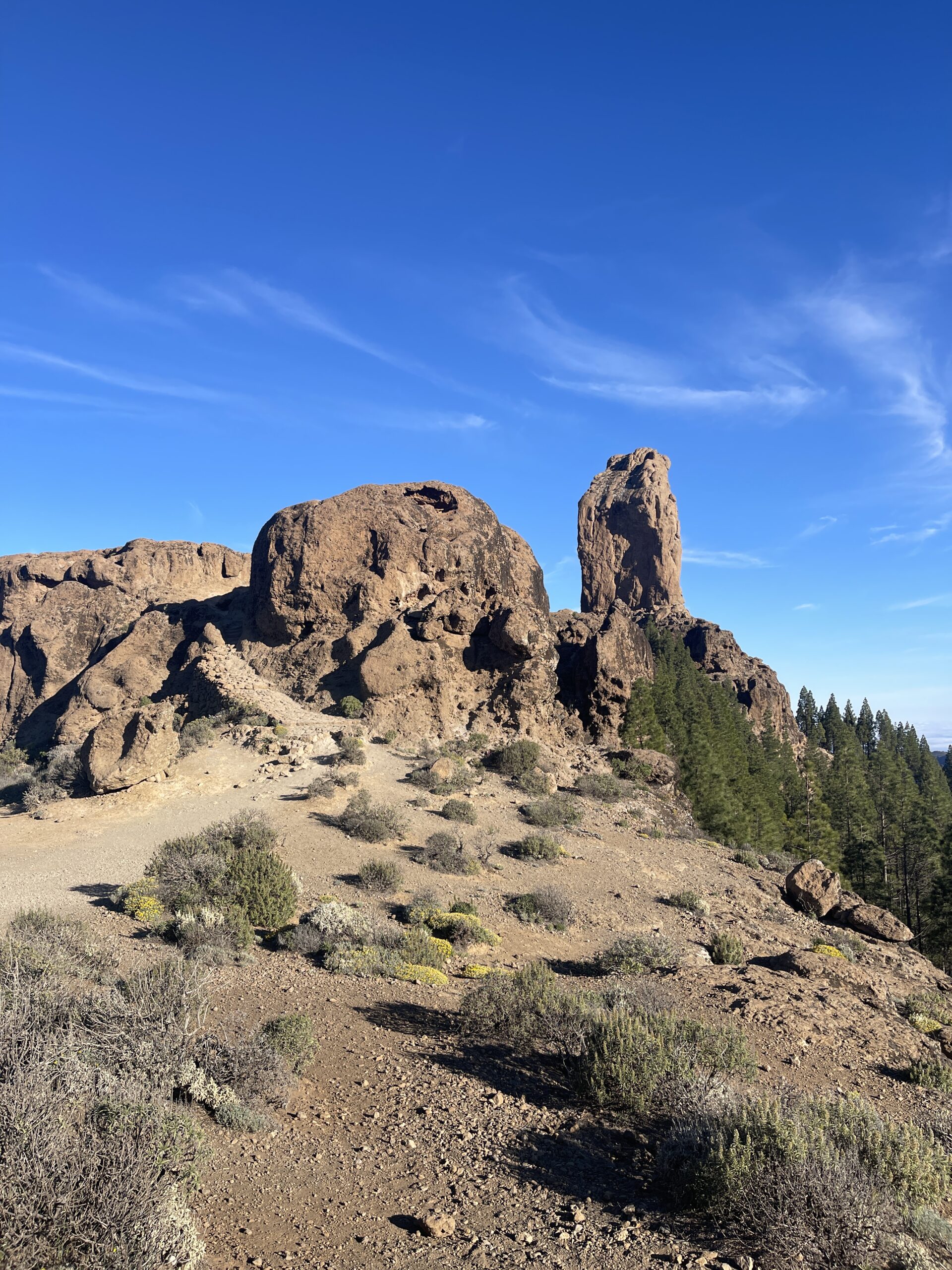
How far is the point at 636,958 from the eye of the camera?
1262 cm

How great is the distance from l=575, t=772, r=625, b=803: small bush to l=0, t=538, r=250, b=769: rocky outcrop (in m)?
18.0

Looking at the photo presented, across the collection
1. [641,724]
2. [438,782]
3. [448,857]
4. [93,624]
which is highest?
[93,624]

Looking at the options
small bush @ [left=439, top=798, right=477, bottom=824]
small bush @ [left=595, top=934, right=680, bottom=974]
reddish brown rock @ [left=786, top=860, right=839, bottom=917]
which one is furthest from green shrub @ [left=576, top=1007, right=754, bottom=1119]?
reddish brown rock @ [left=786, top=860, right=839, bottom=917]

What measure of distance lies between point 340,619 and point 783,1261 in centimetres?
2607

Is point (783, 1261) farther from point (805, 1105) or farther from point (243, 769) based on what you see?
point (243, 769)

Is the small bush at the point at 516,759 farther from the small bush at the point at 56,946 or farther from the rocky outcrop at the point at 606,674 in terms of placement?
the small bush at the point at 56,946

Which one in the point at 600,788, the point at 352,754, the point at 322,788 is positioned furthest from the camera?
the point at 600,788

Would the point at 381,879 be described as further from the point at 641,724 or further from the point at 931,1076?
the point at 641,724

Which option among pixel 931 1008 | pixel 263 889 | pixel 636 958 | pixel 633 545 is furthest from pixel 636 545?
pixel 263 889

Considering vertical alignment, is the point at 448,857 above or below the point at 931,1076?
above

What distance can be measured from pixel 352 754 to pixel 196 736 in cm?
535

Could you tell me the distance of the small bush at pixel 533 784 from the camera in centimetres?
2409

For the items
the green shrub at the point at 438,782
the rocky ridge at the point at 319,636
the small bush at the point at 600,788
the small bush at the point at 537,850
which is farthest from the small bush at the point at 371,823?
the small bush at the point at 600,788

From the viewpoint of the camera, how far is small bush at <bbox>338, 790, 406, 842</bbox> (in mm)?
18703
